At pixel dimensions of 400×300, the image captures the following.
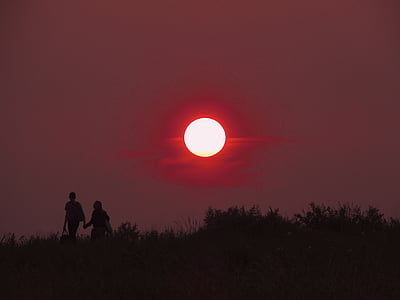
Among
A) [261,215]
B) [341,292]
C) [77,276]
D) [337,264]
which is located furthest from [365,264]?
[261,215]

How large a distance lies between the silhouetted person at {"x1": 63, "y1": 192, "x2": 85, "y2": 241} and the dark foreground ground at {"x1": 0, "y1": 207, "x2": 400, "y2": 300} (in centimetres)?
220

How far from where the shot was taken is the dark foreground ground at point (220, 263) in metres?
9.15

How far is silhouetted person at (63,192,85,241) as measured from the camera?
18.7 m

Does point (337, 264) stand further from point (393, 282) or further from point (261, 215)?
point (261, 215)

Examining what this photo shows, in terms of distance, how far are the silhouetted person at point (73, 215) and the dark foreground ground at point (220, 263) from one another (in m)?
2.20

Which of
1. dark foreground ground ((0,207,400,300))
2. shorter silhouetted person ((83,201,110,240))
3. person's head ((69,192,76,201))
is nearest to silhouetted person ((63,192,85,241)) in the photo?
person's head ((69,192,76,201))

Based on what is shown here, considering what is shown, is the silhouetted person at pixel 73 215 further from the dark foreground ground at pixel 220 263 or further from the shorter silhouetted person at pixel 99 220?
the dark foreground ground at pixel 220 263

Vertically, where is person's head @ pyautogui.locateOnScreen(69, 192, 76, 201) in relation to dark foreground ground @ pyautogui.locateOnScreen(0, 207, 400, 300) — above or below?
above

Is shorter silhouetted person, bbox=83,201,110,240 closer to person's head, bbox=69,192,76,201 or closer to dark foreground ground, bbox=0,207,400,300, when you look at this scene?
person's head, bbox=69,192,76,201

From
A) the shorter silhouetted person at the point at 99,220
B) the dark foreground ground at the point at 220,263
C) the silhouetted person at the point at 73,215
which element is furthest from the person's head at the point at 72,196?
the dark foreground ground at the point at 220,263

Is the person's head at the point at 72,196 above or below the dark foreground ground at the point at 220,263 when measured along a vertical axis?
above

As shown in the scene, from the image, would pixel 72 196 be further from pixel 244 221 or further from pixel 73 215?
pixel 244 221

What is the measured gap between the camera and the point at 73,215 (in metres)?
18.7

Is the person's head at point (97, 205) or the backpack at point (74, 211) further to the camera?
the backpack at point (74, 211)
